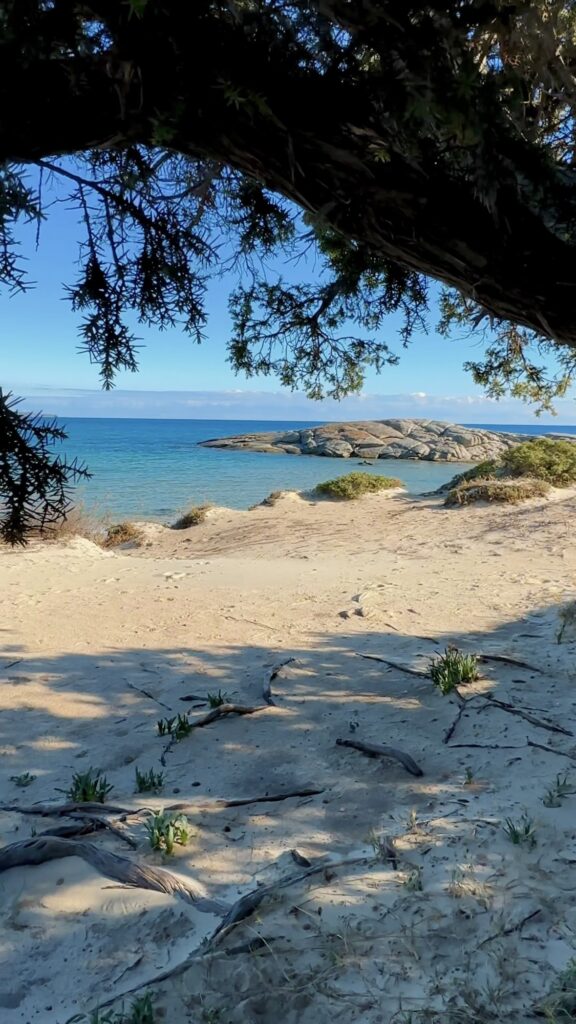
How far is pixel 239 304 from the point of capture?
14.5 feet

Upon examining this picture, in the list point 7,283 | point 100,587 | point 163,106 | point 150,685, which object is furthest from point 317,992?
point 100,587

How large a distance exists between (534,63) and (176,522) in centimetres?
1592

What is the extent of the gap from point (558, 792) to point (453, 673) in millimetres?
1666

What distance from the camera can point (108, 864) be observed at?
2.94m

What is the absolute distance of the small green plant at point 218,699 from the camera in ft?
16.1

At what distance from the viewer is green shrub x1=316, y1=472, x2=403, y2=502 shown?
19453 millimetres

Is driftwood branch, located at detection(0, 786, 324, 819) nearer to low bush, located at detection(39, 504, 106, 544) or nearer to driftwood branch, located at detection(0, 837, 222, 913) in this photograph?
driftwood branch, located at detection(0, 837, 222, 913)

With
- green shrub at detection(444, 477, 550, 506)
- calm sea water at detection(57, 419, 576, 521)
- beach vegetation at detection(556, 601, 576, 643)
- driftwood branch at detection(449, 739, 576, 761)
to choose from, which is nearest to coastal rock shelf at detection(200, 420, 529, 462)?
calm sea water at detection(57, 419, 576, 521)

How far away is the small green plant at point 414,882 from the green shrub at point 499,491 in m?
13.3

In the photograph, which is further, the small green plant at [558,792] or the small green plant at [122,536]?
the small green plant at [122,536]

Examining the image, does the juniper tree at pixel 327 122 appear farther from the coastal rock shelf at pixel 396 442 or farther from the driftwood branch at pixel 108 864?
the coastal rock shelf at pixel 396 442

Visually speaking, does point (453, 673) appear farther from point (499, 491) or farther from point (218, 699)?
point (499, 491)

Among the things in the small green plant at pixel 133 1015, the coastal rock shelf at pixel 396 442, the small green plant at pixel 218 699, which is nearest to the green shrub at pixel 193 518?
the small green plant at pixel 218 699

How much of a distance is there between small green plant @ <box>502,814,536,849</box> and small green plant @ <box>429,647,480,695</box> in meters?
1.82
